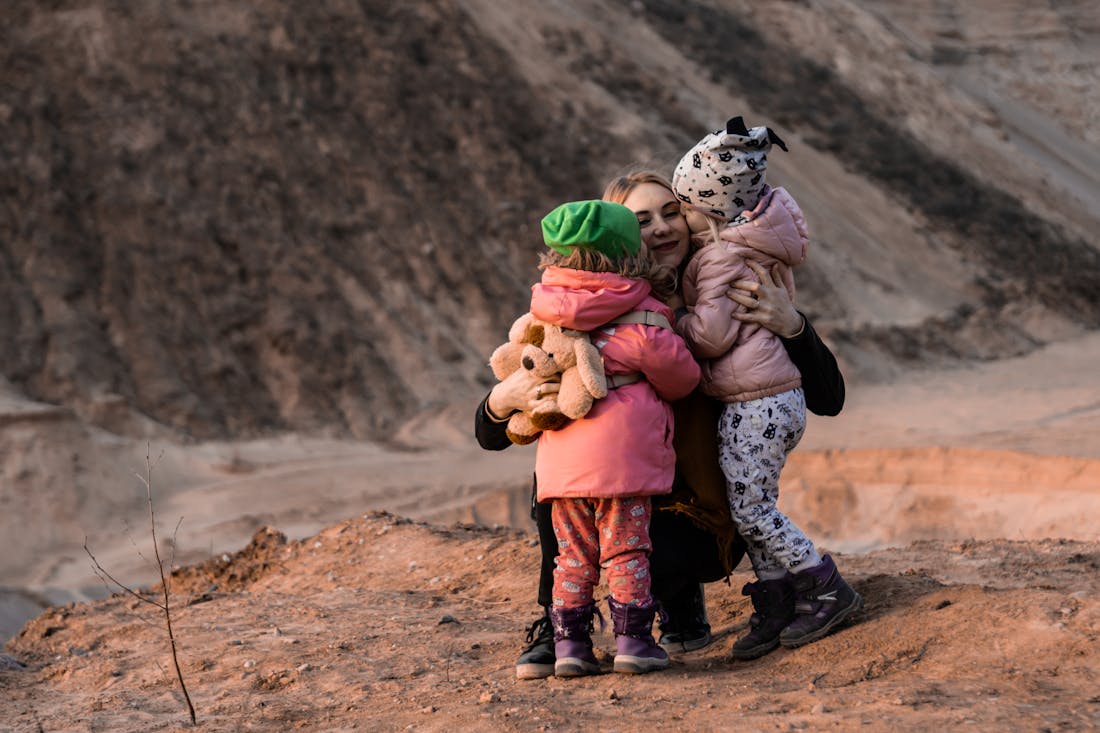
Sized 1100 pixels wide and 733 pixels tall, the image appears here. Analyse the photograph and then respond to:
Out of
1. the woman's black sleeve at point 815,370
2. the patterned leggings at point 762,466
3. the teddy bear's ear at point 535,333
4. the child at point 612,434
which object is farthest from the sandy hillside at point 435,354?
the teddy bear's ear at point 535,333

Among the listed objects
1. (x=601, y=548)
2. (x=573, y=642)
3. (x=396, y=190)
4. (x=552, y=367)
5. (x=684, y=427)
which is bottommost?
(x=573, y=642)

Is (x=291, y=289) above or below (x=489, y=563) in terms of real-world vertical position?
above

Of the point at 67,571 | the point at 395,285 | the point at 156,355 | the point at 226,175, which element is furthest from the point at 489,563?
the point at 226,175

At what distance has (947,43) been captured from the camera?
27.3m

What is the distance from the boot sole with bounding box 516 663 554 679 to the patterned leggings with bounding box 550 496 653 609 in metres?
0.28

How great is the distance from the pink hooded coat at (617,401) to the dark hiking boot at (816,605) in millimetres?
668

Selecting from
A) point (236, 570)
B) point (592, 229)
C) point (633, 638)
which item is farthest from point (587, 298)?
point (236, 570)

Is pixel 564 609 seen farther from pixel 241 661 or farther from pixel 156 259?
pixel 156 259

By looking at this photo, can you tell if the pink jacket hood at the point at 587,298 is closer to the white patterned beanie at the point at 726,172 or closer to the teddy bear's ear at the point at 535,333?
the teddy bear's ear at the point at 535,333

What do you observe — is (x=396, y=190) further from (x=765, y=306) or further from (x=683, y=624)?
(x=765, y=306)

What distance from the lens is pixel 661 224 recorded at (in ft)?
14.2

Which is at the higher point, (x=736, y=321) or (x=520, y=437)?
(x=736, y=321)

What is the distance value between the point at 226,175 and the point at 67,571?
6.83 m

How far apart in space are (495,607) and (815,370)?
7.69 ft
